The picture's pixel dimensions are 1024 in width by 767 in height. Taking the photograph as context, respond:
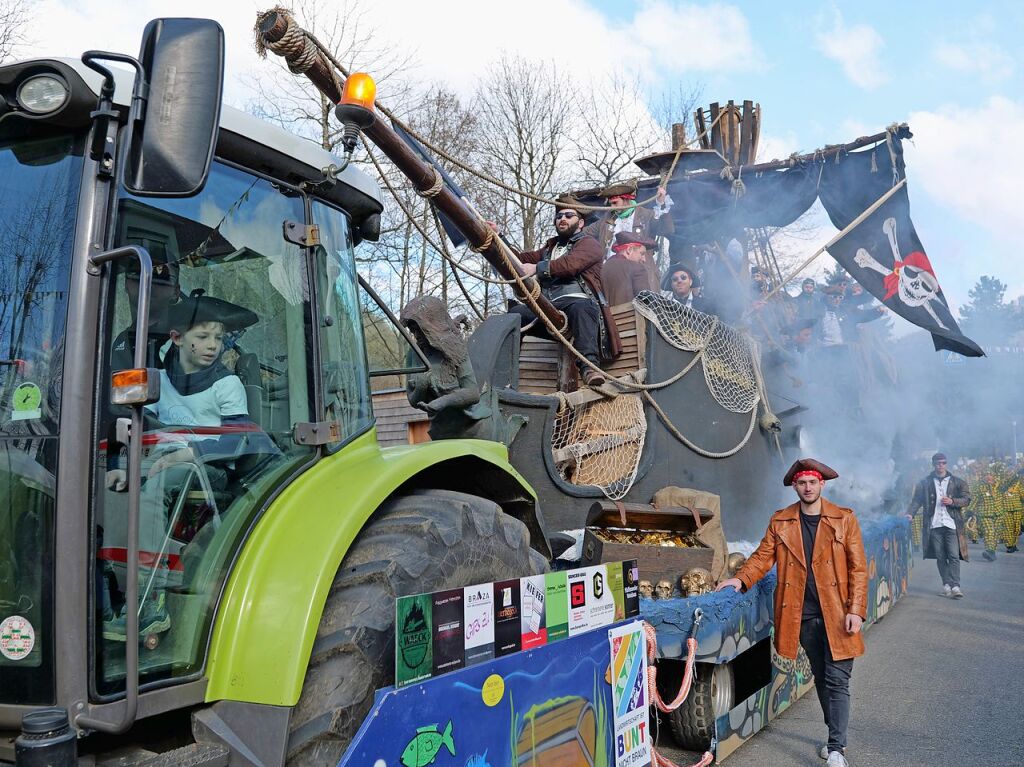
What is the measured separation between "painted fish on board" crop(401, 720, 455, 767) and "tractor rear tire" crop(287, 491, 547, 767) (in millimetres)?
146

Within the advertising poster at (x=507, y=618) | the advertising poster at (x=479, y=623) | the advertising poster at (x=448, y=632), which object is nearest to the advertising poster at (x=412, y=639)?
the advertising poster at (x=448, y=632)

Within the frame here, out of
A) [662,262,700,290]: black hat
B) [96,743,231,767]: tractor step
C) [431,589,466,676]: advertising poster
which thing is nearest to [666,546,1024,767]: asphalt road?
[431,589,466,676]: advertising poster

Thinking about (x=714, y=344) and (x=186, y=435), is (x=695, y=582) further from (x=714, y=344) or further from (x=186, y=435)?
(x=186, y=435)

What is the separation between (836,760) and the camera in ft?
16.1

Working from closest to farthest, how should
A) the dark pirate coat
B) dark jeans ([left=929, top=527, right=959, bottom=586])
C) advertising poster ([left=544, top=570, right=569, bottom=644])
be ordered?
advertising poster ([left=544, top=570, right=569, bottom=644]) → dark jeans ([left=929, top=527, right=959, bottom=586]) → the dark pirate coat

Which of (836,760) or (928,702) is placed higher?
(836,760)

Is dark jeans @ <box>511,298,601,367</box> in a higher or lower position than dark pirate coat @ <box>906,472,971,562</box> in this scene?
higher

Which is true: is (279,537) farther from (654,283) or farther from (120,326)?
(654,283)

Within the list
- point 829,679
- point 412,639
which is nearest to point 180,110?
point 412,639

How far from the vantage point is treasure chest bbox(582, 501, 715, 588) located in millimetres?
5359

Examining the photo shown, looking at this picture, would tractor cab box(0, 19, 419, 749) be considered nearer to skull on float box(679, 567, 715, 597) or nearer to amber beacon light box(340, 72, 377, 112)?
amber beacon light box(340, 72, 377, 112)

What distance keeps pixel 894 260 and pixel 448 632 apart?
7601mm

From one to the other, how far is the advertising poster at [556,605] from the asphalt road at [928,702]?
2.22 metres

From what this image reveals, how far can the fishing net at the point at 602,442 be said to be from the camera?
637 cm
